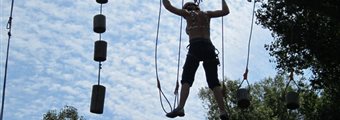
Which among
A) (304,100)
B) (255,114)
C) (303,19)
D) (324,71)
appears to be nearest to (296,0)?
(303,19)

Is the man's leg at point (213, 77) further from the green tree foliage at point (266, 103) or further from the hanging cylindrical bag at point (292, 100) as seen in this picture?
the green tree foliage at point (266, 103)

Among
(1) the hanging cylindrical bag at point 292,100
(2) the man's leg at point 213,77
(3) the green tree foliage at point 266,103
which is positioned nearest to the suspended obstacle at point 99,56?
(2) the man's leg at point 213,77

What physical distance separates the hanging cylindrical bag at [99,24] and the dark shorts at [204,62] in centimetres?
112

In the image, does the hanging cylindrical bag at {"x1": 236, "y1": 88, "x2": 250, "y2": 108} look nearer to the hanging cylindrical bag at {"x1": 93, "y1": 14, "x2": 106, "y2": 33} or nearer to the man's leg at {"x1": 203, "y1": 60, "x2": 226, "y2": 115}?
the man's leg at {"x1": 203, "y1": 60, "x2": 226, "y2": 115}

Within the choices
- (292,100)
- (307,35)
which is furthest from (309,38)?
(292,100)

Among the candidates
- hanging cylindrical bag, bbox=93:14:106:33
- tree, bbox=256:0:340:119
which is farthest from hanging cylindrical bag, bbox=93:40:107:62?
tree, bbox=256:0:340:119

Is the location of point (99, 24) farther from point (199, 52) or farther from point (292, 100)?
point (292, 100)

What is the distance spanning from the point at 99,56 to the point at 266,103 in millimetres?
25162

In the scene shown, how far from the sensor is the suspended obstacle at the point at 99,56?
7383 millimetres

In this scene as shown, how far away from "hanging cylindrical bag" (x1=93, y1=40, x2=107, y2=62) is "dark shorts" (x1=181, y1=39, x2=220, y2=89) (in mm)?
1049

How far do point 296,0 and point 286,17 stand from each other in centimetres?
157

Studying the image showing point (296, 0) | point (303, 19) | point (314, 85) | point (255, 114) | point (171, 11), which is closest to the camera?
point (171, 11)

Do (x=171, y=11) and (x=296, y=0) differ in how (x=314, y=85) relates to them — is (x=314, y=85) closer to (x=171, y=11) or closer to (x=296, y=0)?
(x=296, y=0)

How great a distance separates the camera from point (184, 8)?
840cm
